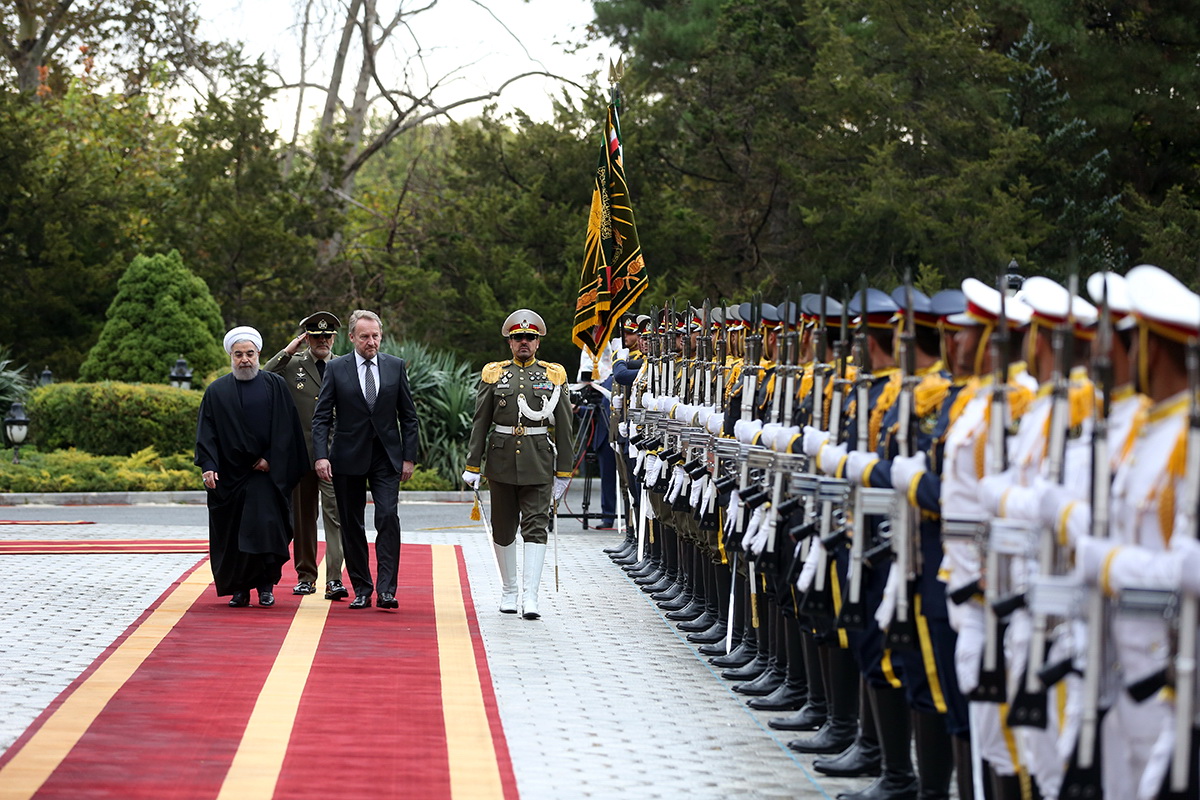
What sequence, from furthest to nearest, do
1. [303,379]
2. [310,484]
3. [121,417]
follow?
[121,417] → [303,379] → [310,484]

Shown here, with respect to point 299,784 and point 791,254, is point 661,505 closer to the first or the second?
point 299,784

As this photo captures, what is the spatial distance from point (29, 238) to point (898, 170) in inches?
609

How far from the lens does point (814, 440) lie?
720 cm

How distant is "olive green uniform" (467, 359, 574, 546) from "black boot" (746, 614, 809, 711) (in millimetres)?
3181

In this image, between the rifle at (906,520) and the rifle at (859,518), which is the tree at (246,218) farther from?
the rifle at (906,520)

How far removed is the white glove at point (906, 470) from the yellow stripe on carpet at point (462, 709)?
1.94m

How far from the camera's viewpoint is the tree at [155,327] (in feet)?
86.5

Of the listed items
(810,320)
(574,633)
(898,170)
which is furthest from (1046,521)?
(898,170)

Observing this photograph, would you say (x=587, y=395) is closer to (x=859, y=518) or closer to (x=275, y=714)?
(x=275, y=714)

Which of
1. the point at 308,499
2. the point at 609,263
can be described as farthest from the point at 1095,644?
the point at 609,263

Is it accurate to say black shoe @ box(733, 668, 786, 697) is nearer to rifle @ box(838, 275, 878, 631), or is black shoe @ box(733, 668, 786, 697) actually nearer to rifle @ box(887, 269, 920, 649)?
rifle @ box(838, 275, 878, 631)

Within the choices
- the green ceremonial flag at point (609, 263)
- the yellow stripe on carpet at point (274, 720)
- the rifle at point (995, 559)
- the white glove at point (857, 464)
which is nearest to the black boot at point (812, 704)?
the white glove at point (857, 464)

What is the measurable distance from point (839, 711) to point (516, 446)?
14.6ft

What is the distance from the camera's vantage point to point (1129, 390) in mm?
4586
